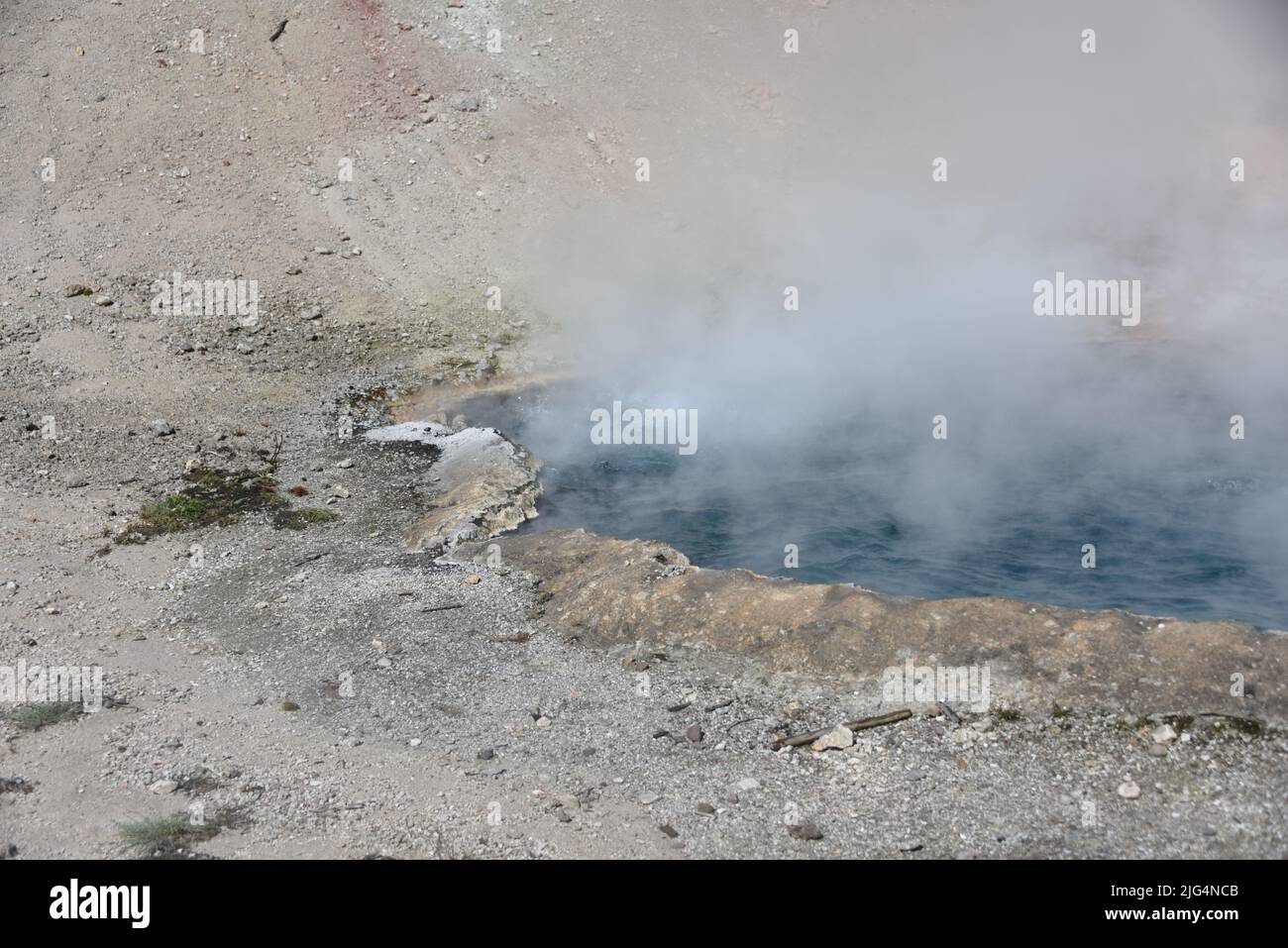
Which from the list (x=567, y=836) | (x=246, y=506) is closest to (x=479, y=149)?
(x=246, y=506)

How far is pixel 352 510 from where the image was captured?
14289 mm

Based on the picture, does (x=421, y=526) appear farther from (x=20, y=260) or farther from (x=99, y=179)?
(x=99, y=179)

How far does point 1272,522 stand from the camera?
1438 cm

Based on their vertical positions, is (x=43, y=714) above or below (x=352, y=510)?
below

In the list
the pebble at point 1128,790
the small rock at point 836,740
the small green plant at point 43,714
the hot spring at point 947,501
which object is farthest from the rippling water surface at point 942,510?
the small green plant at point 43,714

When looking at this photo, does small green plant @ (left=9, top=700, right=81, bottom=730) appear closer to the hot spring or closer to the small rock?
the hot spring

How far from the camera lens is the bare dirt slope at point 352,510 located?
8.05 metres

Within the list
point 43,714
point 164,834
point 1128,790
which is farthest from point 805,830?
point 43,714

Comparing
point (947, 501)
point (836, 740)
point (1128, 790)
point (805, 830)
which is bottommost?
point (805, 830)

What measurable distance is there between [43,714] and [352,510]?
5.38 metres

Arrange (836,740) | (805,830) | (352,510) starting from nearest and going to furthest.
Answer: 1. (805,830)
2. (836,740)
3. (352,510)

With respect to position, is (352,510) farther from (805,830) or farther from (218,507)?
(805,830)

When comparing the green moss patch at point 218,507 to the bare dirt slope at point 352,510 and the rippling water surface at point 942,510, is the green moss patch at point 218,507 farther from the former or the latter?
the rippling water surface at point 942,510

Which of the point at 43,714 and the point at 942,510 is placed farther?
the point at 942,510
